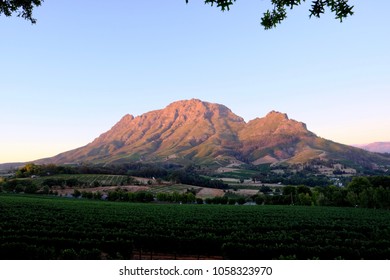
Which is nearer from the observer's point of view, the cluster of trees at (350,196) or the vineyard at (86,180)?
the cluster of trees at (350,196)

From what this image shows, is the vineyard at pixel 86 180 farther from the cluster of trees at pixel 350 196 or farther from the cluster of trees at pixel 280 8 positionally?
the cluster of trees at pixel 280 8

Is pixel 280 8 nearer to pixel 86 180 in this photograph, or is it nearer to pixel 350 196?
pixel 350 196

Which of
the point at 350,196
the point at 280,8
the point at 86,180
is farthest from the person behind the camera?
the point at 86,180

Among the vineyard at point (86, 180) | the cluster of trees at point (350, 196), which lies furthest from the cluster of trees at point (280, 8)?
the vineyard at point (86, 180)

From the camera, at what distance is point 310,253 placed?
22500 millimetres

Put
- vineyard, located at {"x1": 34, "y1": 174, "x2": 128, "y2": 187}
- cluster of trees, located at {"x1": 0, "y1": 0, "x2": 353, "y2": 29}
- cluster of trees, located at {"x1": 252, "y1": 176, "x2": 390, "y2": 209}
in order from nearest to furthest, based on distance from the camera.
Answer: cluster of trees, located at {"x1": 0, "y1": 0, "x2": 353, "y2": 29} → cluster of trees, located at {"x1": 252, "y1": 176, "x2": 390, "y2": 209} → vineyard, located at {"x1": 34, "y1": 174, "x2": 128, "y2": 187}

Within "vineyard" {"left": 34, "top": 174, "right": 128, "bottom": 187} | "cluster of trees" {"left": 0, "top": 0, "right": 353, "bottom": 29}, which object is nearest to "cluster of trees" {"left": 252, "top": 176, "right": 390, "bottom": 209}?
"vineyard" {"left": 34, "top": 174, "right": 128, "bottom": 187}

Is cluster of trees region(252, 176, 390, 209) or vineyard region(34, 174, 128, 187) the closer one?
cluster of trees region(252, 176, 390, 209)

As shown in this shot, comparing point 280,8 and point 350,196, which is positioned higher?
point 280,8

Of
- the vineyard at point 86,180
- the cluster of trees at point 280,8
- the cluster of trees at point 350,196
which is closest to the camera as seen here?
the cluster of trees at point 280,8

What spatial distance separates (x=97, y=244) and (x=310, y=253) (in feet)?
57.4

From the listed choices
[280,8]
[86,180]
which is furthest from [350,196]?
[86,180]

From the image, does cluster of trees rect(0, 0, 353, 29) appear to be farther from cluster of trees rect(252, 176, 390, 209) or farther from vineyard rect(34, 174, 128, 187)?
vineyard rect(34, 174, 128, 187)

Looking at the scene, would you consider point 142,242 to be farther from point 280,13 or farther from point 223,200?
point 223,200
